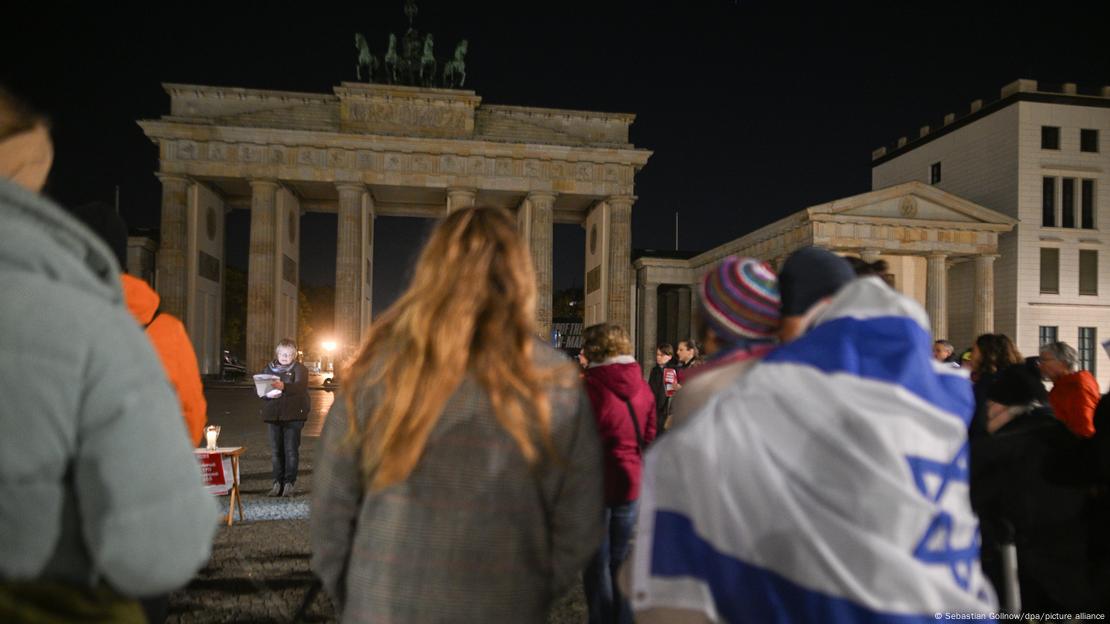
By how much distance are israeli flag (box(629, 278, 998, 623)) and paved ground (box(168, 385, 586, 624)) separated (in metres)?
2.95

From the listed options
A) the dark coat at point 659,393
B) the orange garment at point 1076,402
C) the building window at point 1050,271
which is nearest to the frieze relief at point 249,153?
the dark coat at point 659,393

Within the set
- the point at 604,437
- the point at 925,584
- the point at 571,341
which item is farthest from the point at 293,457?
the point at 571,341

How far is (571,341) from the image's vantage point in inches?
1788

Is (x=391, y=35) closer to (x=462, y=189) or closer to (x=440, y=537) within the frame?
(x=462, y=189)

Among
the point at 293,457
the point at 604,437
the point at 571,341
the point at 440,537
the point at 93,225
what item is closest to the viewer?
the point at 440,537

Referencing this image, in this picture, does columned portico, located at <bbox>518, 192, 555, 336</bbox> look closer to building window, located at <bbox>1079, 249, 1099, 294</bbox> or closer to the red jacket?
building window, located at <bbox>1079, 249, 1099, 294</bbox>

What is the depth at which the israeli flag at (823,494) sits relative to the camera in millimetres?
1511

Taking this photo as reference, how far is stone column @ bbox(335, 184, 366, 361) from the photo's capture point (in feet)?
103

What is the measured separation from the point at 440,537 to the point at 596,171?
107 feet

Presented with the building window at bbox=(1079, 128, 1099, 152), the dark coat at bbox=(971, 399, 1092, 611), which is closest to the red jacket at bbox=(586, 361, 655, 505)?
the dark coat at bbox=(971, 399, 1092, 611)

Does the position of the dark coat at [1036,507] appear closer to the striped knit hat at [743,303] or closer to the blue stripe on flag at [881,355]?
the blue stripe on flag at [881,355]

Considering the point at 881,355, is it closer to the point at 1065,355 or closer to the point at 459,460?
the point at 459,460

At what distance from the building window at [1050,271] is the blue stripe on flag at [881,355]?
36382 millimetres

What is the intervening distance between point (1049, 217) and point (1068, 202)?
1526 mm
